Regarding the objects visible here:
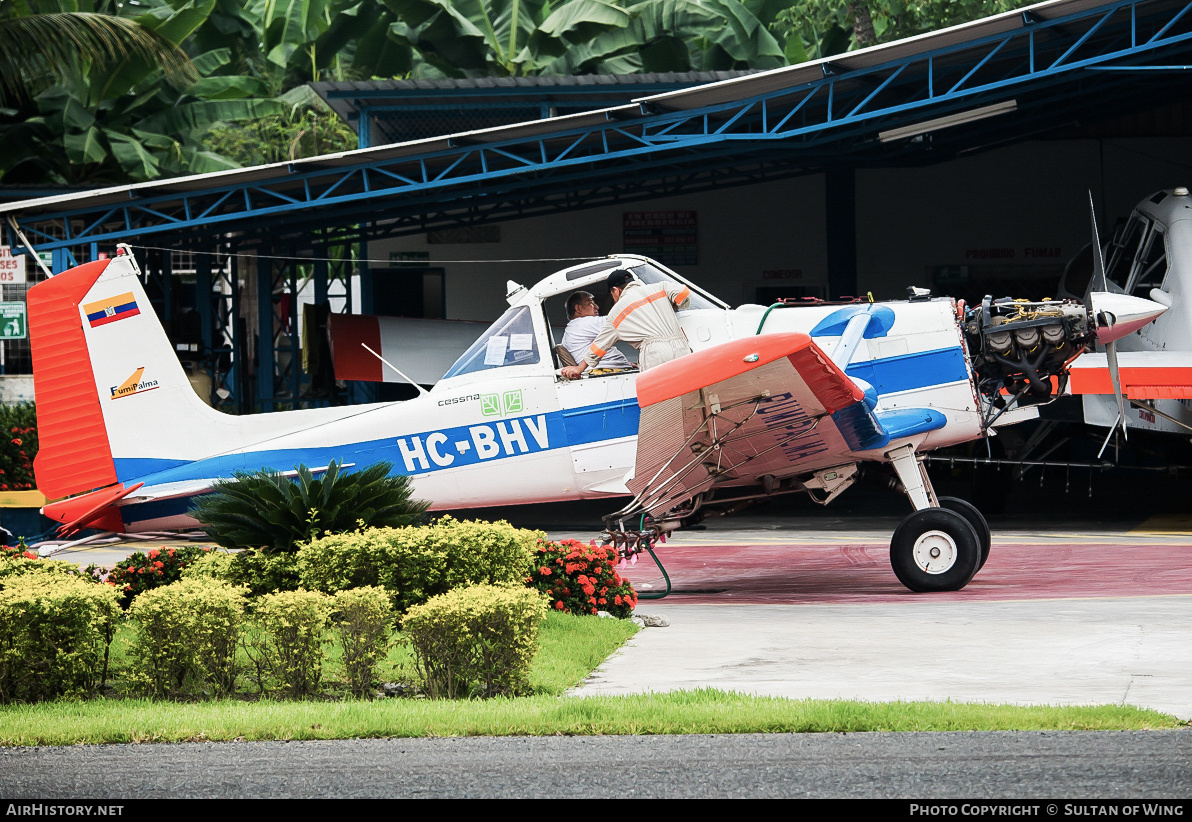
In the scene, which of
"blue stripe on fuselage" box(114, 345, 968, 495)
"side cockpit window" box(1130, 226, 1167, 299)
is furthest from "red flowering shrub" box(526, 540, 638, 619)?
"side cockpit window" box(1130, 226, 1167, 299)

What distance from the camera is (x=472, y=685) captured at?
7.00 metres

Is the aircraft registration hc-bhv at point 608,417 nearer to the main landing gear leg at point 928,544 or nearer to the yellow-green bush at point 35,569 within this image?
the main landing gear leg at point 928,544

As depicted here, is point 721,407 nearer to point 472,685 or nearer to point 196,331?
point 472,685

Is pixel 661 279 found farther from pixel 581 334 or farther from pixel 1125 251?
pixel 1125 251

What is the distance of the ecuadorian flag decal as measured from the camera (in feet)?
39.1

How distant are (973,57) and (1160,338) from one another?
471 centimetres

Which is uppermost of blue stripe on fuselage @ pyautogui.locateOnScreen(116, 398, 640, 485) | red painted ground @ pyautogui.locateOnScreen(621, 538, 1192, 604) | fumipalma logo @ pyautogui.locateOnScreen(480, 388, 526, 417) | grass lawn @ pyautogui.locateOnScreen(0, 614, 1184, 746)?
fumipalma logo @ pyautogui.locateOnScreen(480, 388, 526, 417)

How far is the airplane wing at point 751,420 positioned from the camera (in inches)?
320

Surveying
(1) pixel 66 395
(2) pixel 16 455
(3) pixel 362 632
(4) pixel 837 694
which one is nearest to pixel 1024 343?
(4) pixel 837 694

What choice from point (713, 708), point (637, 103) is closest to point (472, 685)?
point (713, 708)

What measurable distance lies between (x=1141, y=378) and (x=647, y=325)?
570 centimetres

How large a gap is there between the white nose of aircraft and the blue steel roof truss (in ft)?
17.1

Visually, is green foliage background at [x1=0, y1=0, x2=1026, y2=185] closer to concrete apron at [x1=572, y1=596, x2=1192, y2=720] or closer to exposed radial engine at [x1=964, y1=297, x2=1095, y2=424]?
exposed radial engine at [x1=964, y1=297, x2=1095, y2=424]

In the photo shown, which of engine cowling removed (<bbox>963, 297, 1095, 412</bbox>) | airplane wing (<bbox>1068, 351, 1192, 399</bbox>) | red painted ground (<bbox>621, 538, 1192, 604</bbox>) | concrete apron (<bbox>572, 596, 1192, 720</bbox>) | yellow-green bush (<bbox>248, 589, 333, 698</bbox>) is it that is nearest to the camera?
concrete apron (<bbox>572, 596, 1192, 720</bbox>)
